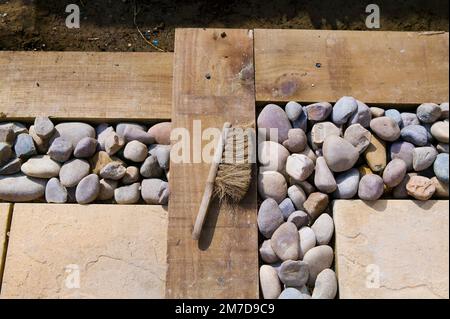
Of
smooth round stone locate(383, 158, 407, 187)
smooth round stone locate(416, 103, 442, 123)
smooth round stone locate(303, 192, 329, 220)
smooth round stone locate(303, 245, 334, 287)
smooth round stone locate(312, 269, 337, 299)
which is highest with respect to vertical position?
smooth round stone locate(416, 103, 442, 123)

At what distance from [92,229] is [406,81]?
1.67m

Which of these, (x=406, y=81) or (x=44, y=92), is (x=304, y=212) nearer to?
(x=406, y=81)

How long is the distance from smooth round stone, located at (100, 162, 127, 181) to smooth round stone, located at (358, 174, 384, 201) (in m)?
1.11

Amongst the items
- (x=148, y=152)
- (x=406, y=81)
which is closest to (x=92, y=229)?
(x=148, y=152)

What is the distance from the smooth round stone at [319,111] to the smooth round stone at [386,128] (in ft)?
0.72

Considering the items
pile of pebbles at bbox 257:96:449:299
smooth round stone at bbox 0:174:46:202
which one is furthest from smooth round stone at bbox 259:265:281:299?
smooth round stone at bbox 0:174:46:202

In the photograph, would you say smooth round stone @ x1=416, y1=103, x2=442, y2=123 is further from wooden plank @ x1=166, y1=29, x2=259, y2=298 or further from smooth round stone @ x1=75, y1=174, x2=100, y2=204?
smooth round stone @ x1=75, y1=174, x2=100, y2=204

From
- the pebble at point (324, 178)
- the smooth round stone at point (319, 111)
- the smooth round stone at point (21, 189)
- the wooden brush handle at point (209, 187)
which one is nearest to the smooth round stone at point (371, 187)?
the pebble at point (324, 178)

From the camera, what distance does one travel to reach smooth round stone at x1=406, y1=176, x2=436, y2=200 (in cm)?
222

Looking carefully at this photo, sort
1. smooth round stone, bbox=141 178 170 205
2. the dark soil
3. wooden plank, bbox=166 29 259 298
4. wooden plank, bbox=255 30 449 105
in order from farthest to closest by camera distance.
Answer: the dark soil
wooden plank, bbox=255 30 449 105
smooth round stone, bbox=141 178 170 205
wooden plank, bbox=166 29 259 298

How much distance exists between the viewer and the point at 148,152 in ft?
7.88

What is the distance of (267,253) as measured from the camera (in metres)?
2.18

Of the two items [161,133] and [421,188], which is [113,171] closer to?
[161,133]

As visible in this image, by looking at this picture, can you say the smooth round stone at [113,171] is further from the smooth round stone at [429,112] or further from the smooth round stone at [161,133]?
the smooth round stone at [429,112]
